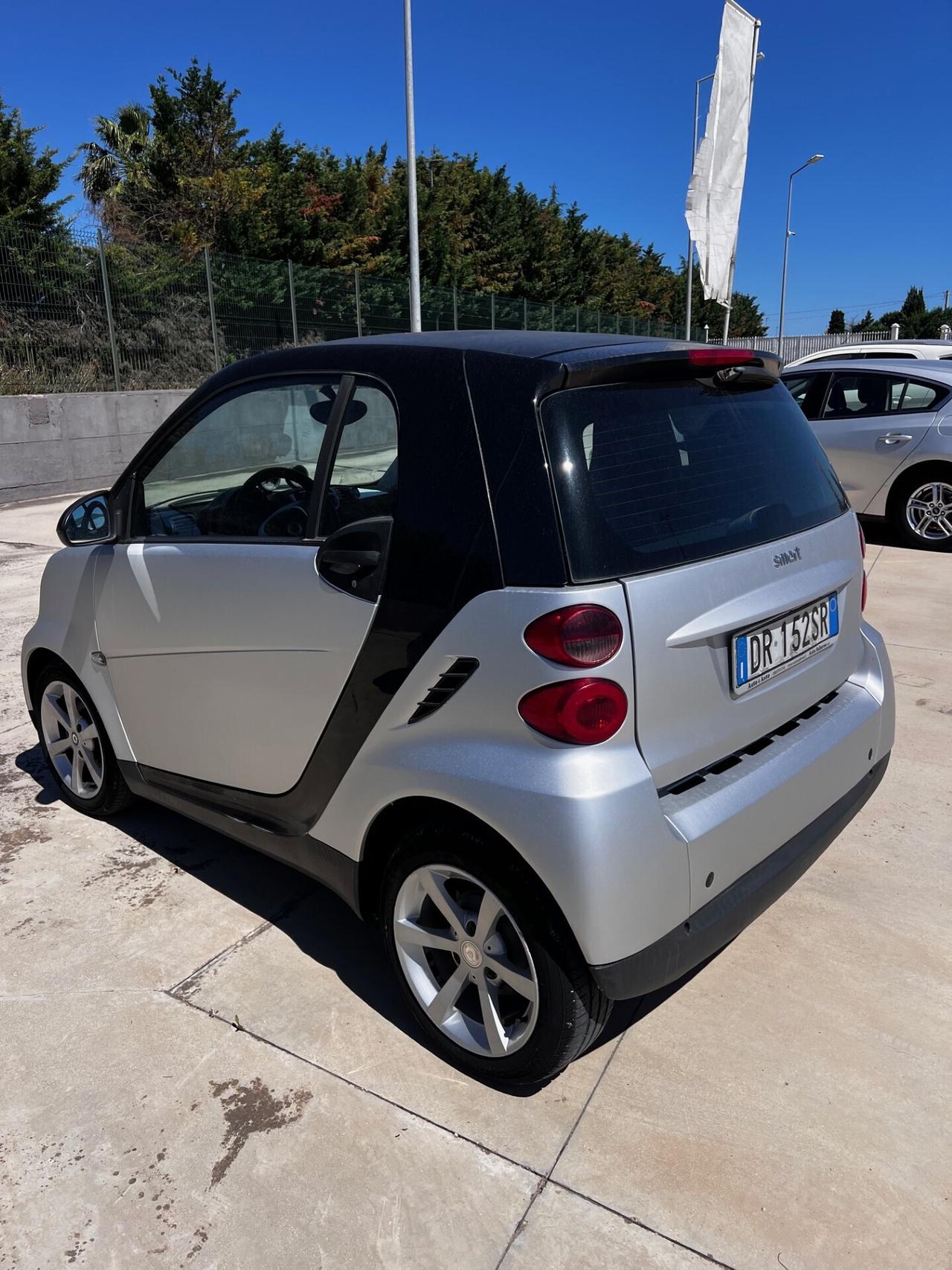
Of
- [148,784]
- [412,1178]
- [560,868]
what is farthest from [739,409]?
[148,784]

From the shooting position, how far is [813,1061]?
240 cm

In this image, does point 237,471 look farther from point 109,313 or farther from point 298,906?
point 109,313

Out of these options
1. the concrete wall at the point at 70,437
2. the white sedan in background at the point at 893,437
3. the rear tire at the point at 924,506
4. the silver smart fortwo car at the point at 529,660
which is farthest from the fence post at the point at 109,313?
the silver smart fortwo car at the point at 529,660

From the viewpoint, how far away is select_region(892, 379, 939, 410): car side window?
8.51 m

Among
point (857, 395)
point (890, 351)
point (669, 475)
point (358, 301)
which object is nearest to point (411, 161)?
point (358, 301)

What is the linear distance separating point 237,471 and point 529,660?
1.56 meters

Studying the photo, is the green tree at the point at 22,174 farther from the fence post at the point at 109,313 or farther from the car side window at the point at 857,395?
the car side window at the point at 857,395

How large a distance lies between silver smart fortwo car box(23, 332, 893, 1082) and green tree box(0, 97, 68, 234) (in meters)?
19.6

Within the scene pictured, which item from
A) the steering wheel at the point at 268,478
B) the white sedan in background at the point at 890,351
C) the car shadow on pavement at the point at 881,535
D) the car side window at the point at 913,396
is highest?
the white sedan in background at the point at 890,351

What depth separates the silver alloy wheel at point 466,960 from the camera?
2.19m

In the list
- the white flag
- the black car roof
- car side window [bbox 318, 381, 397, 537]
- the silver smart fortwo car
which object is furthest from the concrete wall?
car side window [bbox 318, 381, 397, 537]

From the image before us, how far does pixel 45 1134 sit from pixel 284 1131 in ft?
1.82

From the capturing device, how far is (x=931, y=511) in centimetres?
855

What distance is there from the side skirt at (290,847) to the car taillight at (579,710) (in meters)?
0.79
